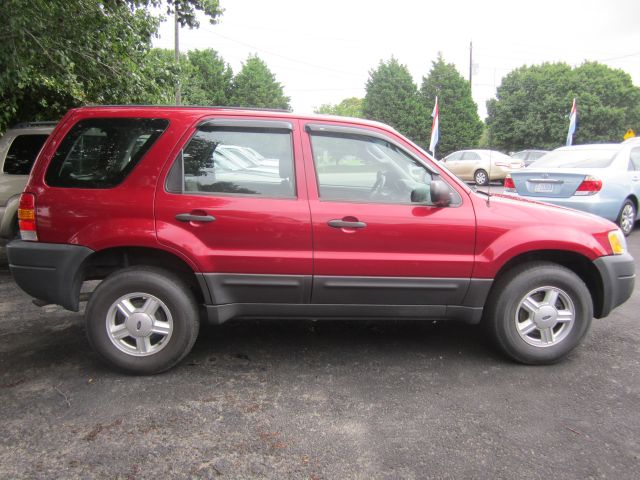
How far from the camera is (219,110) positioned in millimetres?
3479

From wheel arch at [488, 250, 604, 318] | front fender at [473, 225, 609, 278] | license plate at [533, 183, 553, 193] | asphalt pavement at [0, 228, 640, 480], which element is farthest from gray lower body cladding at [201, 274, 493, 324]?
license plate at [533, 183, 553, 193]

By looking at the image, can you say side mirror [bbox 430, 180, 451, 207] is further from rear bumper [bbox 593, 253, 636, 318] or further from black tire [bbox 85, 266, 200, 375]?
black tire [bbox 85, 266, 200, 375]

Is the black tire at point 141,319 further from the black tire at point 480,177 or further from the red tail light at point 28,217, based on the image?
the black tire at point 480,177

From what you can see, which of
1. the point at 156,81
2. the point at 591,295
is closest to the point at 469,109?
the point at 156,81

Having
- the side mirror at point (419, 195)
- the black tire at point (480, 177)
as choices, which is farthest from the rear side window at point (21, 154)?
the black tire at point (480, 177)

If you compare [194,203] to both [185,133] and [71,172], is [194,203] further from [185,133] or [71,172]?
[71,172]

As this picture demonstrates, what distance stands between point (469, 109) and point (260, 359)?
4053 centimetres

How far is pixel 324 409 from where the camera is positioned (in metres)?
2.99

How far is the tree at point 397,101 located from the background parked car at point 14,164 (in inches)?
1415

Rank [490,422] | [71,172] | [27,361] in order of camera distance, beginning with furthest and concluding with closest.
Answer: [27,361] → [71,172] → [490,422]

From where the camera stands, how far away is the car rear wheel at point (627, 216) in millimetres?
8172

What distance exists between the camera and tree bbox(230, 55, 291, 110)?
3912 cm

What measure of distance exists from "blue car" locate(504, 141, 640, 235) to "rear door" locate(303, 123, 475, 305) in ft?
14.1

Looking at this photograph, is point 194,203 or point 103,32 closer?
point 194,203
